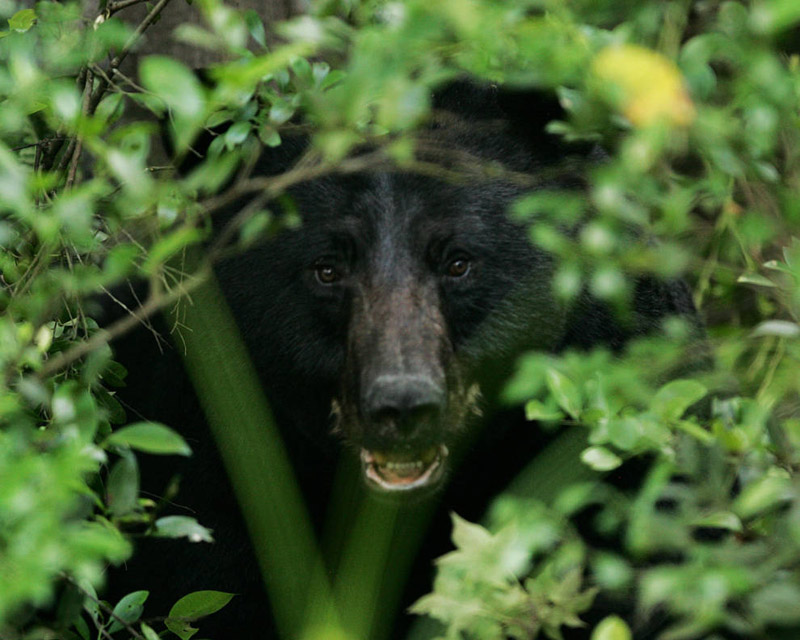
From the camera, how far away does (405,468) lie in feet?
10.7

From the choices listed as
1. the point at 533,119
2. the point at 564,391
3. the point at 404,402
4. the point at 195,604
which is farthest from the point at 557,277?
the point at 533,119

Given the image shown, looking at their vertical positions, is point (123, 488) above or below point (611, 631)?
above

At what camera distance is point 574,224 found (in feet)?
11.7

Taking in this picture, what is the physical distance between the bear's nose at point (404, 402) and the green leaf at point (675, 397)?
0.94 metres

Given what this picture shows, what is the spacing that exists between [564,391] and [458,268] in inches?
54.1

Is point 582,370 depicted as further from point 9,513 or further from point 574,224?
point 574,224

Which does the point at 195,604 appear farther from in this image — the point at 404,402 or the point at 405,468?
the point at 405,468

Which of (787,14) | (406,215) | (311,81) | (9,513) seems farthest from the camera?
(406,215)

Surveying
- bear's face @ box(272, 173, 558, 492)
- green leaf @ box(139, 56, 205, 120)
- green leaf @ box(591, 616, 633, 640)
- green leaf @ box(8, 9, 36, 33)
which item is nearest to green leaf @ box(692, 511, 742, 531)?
green leaf @ box(591, 616, 633, 640)

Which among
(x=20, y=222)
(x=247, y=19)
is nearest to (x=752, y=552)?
(x=247, y=19)

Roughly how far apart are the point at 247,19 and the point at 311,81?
0.22m

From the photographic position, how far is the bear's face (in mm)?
3240

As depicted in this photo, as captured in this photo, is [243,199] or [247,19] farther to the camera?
[243,199]

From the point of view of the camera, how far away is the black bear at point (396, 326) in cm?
328
